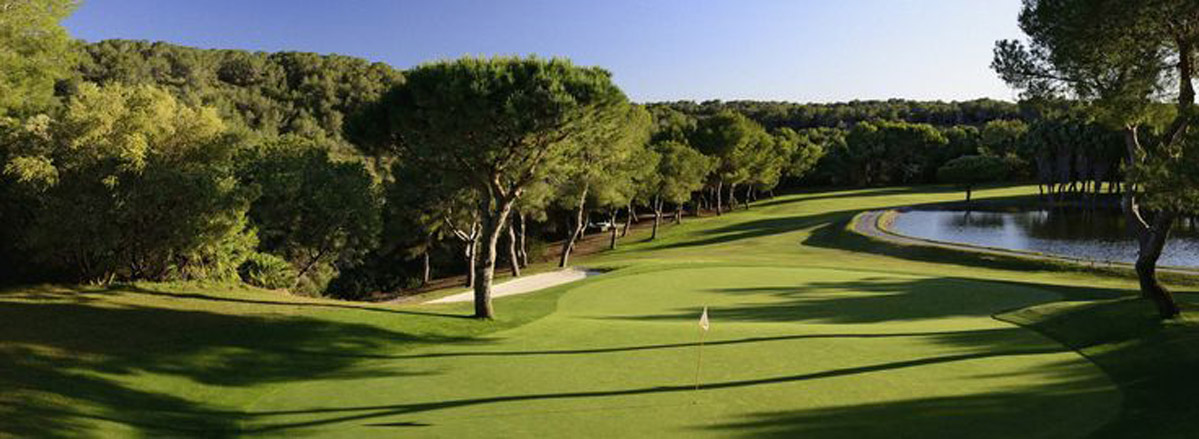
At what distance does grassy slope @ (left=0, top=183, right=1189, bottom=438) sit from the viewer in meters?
10.0

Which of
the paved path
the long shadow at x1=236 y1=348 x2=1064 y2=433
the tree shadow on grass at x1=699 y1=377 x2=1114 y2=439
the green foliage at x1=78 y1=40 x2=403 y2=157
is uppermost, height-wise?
the green foliage at x1=78 y1=40 x2=403 y2=157

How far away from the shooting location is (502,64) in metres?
19.5

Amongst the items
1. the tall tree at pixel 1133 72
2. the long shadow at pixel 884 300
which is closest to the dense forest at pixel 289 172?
the tall tree at pixel 1133 72

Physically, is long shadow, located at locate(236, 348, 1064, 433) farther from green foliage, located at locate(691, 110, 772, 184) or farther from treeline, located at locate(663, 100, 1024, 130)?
treeline, located at locate(663, 100, 1024, 130)

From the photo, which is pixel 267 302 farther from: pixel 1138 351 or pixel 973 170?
pixel 973 170

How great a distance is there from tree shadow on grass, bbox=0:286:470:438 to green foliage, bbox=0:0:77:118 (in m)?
5.91

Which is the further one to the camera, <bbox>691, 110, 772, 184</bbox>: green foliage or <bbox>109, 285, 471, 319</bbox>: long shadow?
<bbox>691, 110, 772, 184</bbox>: green foliage

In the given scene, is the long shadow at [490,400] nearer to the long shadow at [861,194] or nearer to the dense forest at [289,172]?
the dense forest at [289,172]

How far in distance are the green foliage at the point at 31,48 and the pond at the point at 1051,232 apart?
1895 inches

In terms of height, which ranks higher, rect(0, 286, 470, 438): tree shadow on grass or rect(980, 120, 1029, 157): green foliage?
rect(980, 120, 1029, 157): green foliage

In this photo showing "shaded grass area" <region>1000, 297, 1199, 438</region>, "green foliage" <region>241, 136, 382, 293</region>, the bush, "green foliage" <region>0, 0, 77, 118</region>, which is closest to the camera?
"shaded grass area" <region>1000, 297, 1199, 438</region>

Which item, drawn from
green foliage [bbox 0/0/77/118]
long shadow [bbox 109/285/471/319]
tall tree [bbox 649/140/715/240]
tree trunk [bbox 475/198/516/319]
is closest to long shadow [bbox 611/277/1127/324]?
tree trunk [bbox 475/198/516/319]

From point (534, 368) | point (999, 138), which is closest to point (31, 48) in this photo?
point (534, 368)

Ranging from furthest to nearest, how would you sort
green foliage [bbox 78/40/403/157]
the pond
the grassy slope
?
green foliage [bbox 78/40/403/157] < the pond < the grassy slope
